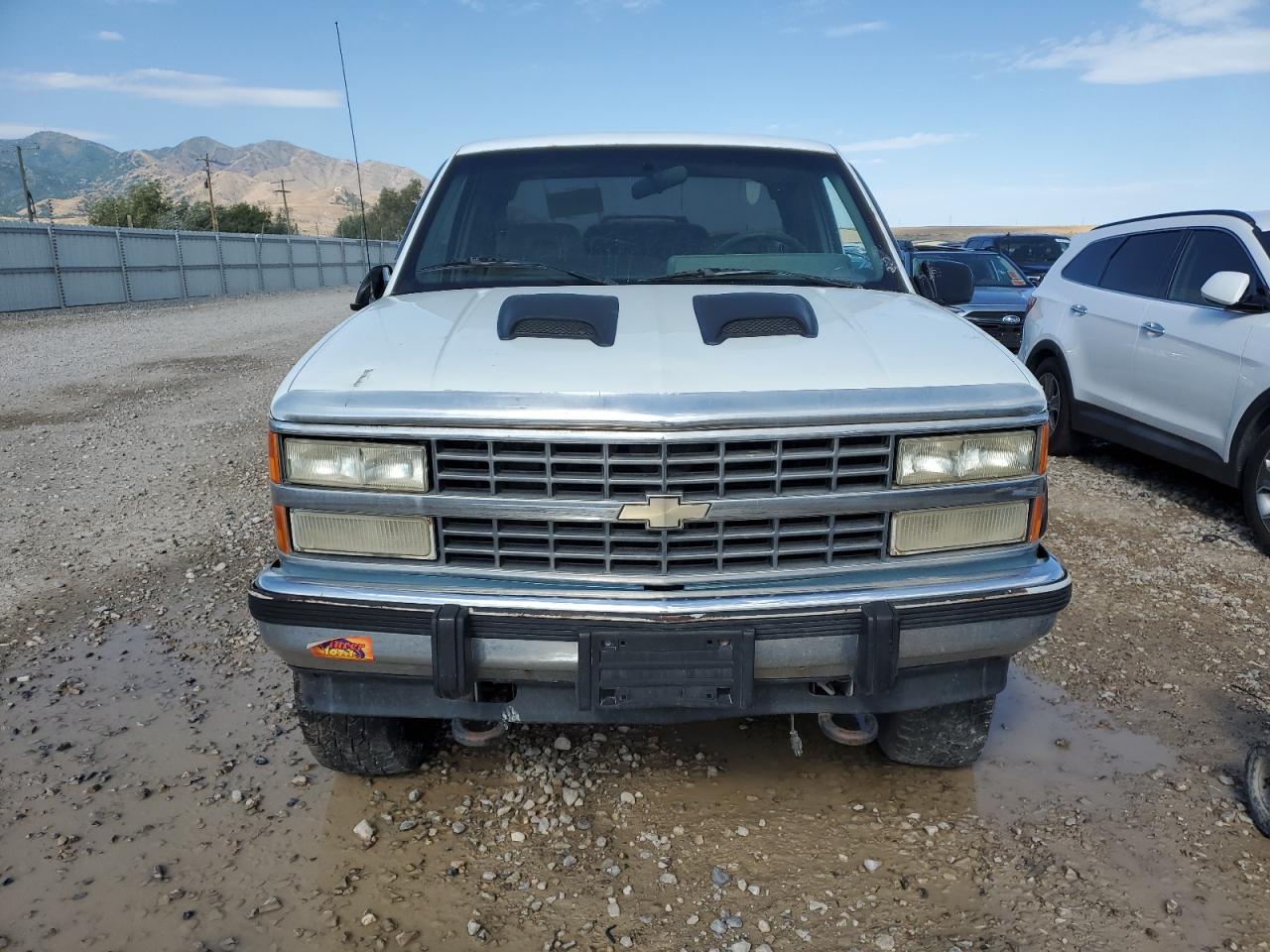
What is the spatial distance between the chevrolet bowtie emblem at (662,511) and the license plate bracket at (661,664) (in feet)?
0.89

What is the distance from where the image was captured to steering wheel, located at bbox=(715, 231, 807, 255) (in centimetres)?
→ 362

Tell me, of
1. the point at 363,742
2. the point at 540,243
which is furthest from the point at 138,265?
the point at 363,742

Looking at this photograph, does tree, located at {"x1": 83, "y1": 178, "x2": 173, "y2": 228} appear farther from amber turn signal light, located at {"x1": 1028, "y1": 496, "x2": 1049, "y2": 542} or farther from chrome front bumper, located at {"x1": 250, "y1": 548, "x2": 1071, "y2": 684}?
amber turn signal light, located at {"x1": 1028, "y1": 496, "x2": 1049, "y2": 542}

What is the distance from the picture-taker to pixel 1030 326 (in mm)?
7633

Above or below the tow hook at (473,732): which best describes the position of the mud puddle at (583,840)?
below

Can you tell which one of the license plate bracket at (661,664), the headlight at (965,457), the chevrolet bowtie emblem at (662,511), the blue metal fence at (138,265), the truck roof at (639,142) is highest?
the truck roof at (639,142)

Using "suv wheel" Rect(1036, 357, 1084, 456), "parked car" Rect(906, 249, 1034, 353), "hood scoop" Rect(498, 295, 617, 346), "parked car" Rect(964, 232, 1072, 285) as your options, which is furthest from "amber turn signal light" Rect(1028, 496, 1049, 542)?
"parked car" Rect(964, 232, 1072, 285)

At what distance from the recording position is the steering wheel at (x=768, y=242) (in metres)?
3.62

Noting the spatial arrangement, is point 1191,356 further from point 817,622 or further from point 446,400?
point 446,400

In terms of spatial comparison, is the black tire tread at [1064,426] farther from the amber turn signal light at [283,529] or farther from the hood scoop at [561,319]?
the amber turn signal light at [283,529]

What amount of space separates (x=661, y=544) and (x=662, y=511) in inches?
3.6

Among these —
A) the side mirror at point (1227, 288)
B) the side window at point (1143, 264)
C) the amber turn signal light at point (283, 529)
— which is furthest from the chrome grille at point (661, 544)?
the side window at point (1143, 264)

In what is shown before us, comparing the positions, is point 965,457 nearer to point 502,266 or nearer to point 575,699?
point 575,699

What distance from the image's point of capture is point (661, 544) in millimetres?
2342
